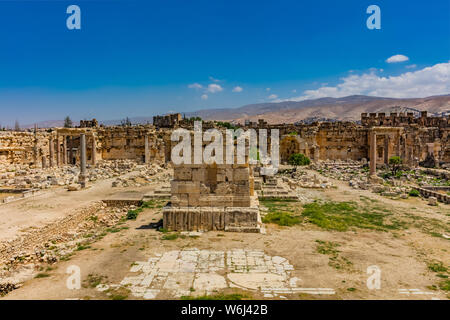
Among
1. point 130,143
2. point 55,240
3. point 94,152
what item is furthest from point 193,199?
point 130,143

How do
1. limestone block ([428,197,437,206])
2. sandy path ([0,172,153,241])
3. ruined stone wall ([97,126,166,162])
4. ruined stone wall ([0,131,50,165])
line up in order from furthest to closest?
ruined stone wall ([97,126,166,162]) → ruined stone wall ([0,131,50,165]) → limestone block ([428,197,437,206]) → sandy path ([0,172,153,241])

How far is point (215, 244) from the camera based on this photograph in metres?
7.87

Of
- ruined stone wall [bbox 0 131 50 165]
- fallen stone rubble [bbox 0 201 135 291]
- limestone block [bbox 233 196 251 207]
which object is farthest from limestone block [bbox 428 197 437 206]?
ruined stone wall [bbox 0 131 50 165]

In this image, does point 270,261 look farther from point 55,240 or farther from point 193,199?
point 55,240

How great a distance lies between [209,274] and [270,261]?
1.52 meters

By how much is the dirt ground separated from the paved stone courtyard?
0.02 meters

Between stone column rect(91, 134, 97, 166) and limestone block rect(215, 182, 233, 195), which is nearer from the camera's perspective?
limestone block rect(215, 182, 233, 195)

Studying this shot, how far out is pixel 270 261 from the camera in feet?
22.2

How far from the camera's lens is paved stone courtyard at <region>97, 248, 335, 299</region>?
5.43 metres

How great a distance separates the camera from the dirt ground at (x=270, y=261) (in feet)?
17.7

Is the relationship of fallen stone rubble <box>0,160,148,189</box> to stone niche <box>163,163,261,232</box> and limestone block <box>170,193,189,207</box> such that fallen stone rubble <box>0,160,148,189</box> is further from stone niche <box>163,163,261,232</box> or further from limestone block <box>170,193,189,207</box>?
stone niche <box>163,163,261,232</box>
